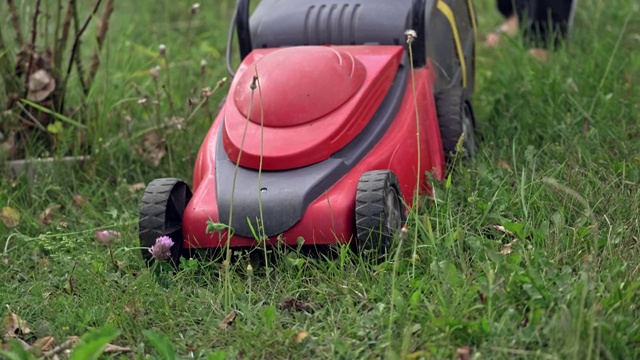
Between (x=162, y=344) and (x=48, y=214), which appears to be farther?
(x=48, y=214)

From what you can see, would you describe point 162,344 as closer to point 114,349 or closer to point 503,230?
point 114,349

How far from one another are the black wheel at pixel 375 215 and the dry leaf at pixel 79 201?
109cm

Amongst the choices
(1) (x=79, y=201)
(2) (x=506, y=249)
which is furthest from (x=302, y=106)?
(1) (x=79, y=201)

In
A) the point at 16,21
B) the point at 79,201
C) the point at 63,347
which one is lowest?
the point at 79,201

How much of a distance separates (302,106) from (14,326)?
0.88m

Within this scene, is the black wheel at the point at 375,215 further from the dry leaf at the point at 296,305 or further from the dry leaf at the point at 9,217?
the dry leaf at the point at 9,217

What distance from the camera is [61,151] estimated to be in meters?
3.31

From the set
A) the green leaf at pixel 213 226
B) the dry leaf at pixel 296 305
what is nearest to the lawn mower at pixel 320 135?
the green leaf at pixel 213 226

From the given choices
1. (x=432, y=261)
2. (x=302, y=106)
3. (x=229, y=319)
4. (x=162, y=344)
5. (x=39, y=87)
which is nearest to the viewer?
(x=162, y=344)

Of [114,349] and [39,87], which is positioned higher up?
[39,87]

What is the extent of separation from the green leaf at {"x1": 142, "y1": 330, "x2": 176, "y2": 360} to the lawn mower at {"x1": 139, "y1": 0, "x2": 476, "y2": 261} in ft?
1.25

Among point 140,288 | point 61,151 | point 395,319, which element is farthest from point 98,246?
point 395,319

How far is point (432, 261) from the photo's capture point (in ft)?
7.86

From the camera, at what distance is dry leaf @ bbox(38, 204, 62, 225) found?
120 inches
